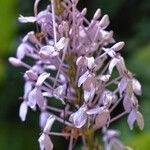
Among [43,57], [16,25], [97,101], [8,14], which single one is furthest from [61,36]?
[16,25]

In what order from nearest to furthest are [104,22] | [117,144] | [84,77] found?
[84,77] → [104,22] → [117,144]

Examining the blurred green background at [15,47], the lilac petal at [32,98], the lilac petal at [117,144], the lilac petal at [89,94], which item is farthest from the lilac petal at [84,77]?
the blurred green background at [15,47]

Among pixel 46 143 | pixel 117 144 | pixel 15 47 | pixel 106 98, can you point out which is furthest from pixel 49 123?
pixel 15 47

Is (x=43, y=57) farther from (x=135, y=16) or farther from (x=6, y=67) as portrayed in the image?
(x=135, y=16)

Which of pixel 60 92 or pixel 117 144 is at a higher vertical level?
pixel 60 92

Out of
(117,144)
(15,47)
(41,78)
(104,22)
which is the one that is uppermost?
(15,47)

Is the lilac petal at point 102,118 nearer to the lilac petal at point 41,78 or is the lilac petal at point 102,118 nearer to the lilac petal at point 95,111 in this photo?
the lilac petal at point 95,111

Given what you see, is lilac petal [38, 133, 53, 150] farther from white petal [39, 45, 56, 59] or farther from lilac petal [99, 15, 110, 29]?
lilac petal [99, 15, 110, 29]

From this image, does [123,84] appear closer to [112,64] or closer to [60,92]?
[112,64]


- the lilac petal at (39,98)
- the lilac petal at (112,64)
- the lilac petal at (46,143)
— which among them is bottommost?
the lilac petal at (46,143)
